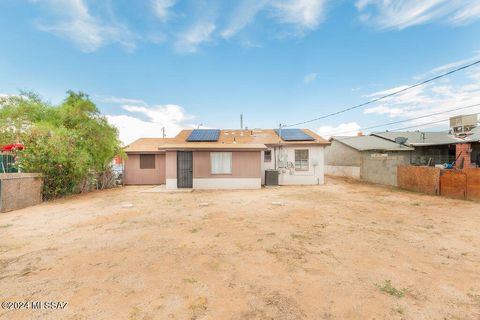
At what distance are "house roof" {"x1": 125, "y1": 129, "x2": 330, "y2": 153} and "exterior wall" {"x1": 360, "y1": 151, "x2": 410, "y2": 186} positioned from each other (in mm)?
4887

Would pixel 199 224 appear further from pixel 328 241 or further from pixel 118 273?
pixel 328 241

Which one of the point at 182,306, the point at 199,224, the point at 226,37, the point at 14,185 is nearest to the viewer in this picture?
the point at 182,306

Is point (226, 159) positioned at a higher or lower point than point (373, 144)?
lower

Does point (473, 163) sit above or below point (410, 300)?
above

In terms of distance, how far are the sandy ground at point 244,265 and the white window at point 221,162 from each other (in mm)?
5958

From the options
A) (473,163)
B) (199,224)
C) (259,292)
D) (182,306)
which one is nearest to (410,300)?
(259,292)

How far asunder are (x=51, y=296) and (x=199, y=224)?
370 cm

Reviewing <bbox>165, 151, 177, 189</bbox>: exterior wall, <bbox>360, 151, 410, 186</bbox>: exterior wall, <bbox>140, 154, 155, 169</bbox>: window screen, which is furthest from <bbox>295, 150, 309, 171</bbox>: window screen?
<bbox>140, 154, 155, 169</bbox>: window screen

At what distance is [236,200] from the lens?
9703 millimetres

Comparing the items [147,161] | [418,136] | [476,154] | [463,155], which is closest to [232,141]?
[147,161]

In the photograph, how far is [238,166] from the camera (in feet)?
43.4

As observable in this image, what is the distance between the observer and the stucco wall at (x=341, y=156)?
737 inches

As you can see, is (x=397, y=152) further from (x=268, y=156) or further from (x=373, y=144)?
(x=268, y=156)

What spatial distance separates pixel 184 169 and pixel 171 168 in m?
0.84
